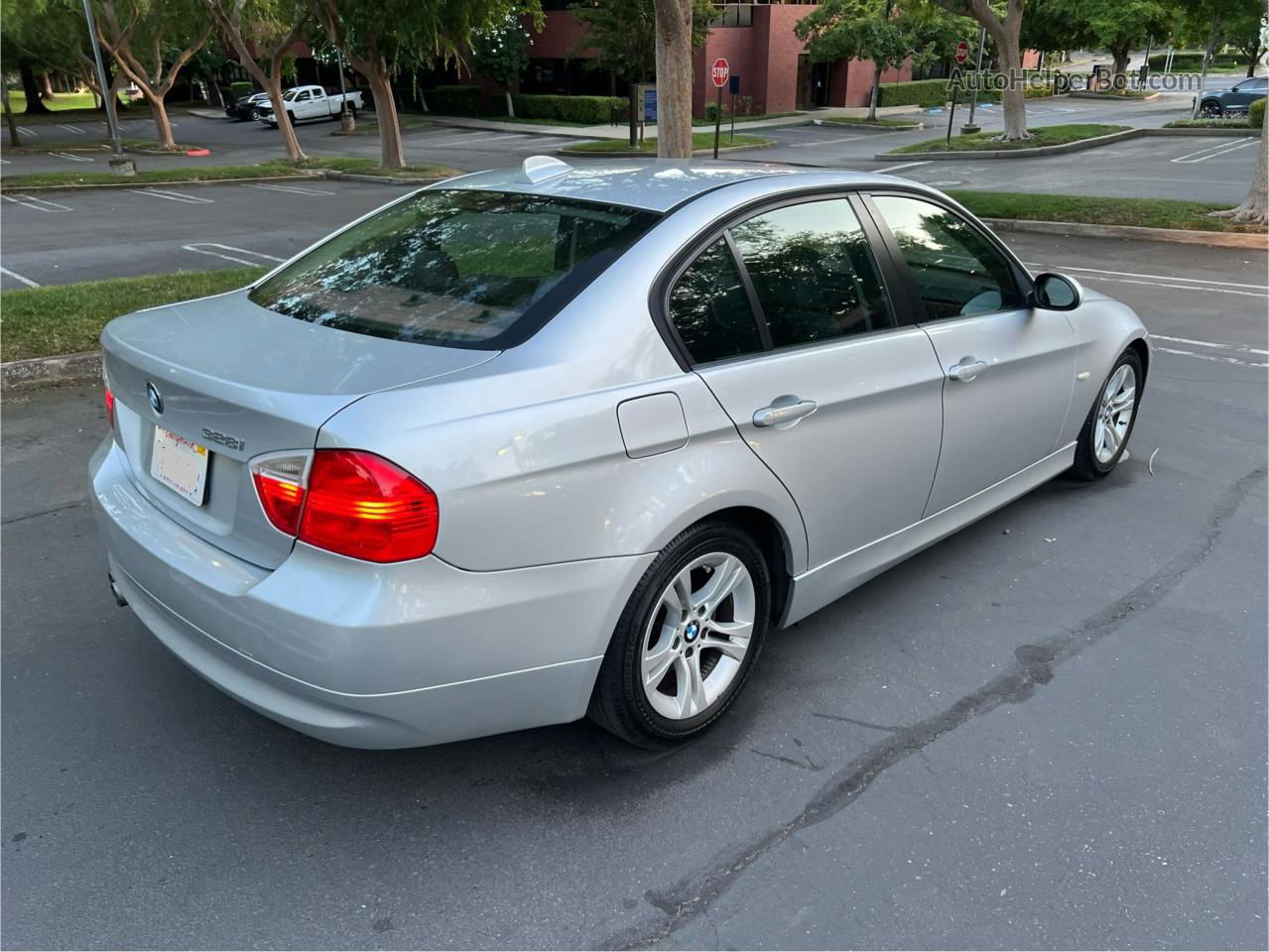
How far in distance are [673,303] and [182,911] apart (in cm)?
204

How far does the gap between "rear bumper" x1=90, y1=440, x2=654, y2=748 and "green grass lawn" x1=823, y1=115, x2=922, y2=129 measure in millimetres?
38575

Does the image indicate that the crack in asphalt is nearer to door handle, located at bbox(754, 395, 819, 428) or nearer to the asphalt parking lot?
the asphalt parking lot

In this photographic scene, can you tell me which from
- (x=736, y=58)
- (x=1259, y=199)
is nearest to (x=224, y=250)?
(x=1259, y=199)

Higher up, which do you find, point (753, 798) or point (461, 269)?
point (461, 269)

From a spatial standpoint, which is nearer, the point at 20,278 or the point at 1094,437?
the point at 1094,437

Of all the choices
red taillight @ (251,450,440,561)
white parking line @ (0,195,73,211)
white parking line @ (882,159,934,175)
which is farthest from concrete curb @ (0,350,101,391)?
white parking line @ (882,159,934,175)

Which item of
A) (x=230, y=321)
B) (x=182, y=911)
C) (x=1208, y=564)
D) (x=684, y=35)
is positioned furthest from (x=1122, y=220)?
(x=182, y=911)

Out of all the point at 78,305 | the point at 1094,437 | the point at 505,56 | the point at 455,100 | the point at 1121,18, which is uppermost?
the point at 1121,18

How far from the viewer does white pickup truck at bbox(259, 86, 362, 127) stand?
43312mm

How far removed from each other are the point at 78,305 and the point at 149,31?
28.6 m

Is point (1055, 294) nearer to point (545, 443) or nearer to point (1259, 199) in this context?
point (545, 443)

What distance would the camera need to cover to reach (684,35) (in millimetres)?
12516

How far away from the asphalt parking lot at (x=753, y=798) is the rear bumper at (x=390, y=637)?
0.39 m

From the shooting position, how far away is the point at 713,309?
2.94 meters
